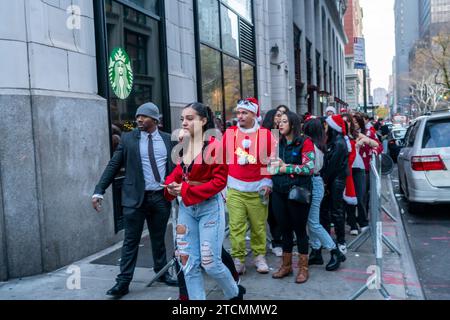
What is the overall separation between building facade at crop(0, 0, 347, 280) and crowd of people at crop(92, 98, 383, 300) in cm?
121

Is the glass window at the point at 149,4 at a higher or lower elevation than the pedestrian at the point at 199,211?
higher

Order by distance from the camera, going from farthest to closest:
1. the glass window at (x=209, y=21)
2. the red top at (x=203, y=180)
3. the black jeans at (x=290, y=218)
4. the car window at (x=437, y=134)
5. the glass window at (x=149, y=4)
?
the glass window at (x=209, y=21), the car window at (x=437, y=134), the glass window at (x=149, y=4), the black jeans at (x=290, y=218), the red top at (x=203, y=180)

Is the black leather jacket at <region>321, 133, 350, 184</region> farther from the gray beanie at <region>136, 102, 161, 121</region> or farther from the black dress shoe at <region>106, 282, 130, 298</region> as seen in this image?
the black dress shoe at <region>106, 282, 130, 298</region>

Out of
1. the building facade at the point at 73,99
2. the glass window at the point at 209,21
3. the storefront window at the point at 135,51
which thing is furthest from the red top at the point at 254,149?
the glass window at the point at 209,21

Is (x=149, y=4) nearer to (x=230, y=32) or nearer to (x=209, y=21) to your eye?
(x=209, y=21)

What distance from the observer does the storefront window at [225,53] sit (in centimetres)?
1170

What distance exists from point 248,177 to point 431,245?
353 cm

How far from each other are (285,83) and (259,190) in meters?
14.9

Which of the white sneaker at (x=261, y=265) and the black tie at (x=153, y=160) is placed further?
the white sneaker at (x=261, y=265)

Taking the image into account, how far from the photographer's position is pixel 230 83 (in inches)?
542

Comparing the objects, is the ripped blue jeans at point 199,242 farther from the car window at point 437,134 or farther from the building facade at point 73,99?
the car window at point 437,134

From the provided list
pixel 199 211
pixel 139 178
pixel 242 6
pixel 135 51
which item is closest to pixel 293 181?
pixel 199 211
